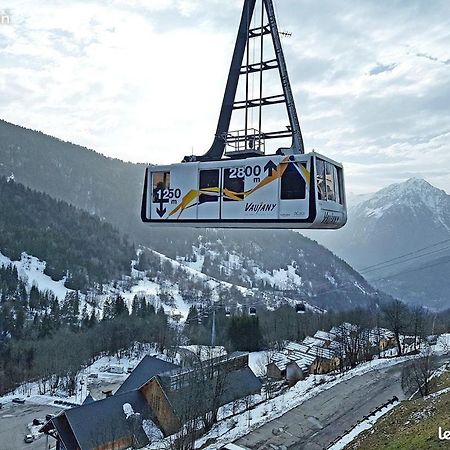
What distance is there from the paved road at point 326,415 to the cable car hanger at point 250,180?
11.2m

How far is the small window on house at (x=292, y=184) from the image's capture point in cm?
759

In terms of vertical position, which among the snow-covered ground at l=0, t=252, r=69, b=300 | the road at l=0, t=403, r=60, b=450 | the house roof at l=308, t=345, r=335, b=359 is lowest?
Answer: the road at l=0, t=403, r=60, b=450

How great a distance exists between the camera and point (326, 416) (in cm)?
2025

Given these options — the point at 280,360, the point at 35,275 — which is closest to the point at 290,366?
the point at 280,360

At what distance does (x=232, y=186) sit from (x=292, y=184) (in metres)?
1.07

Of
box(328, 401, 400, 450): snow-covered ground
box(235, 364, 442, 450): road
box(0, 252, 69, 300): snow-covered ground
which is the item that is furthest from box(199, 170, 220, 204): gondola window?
box(0, 252, 69, 300): snow-covered ground

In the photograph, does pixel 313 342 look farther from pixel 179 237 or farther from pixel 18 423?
pixel 179 237

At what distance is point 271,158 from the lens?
786 cm

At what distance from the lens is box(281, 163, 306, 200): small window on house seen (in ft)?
24.9

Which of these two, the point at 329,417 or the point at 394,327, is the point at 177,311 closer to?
the point at 394,327

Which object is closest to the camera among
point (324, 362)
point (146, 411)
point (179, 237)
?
point (146, 411)

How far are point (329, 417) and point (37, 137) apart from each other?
171 meters

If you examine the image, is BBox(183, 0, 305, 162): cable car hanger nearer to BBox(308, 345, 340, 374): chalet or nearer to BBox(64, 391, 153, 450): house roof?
BBox(64, 391, 153, 450): house roof

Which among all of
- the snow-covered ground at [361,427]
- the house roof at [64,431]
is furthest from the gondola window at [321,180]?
the house roof at [64,431]
